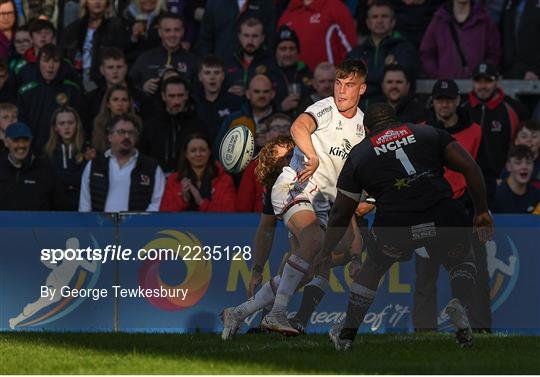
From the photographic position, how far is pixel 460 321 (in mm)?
11359

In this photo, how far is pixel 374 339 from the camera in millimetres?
12828

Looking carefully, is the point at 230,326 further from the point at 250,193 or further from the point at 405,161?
the point at 250,193

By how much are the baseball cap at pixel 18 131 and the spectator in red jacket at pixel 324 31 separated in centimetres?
404

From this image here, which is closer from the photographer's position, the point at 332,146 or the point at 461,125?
the point at 332,146

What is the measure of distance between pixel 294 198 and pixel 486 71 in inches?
176

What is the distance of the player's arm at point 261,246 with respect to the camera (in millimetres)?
13164

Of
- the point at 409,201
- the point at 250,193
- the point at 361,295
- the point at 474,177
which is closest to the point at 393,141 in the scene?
the point at 409,201

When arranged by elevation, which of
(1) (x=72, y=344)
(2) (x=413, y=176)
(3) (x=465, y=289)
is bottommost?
(1) (x=72, y=344)

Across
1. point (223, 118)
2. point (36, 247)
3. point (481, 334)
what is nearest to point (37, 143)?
point (223, 118)

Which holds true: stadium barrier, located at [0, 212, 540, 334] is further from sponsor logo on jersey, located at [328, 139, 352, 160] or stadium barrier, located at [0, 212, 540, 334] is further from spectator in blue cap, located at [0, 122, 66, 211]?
spectator in blue cap, located at [0, 122, 66, 211]

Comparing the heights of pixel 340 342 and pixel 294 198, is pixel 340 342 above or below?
below

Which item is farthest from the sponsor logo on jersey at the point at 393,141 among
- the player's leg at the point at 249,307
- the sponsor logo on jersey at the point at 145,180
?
the sponsor logo on jersey at the point at 145,180

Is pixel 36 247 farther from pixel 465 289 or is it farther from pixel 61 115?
pixel 465 289

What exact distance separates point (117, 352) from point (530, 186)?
18.5 feet
